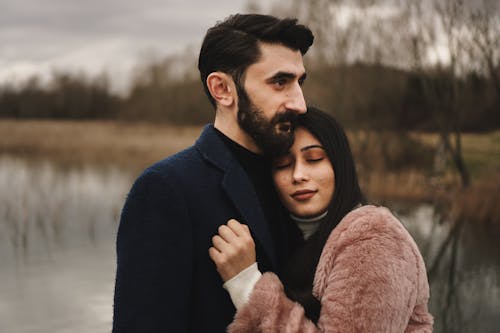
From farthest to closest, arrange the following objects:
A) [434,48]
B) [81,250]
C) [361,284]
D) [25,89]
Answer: [25,89], [434,48], [81,250], [361,284]

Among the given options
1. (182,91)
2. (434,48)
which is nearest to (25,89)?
(182,91)

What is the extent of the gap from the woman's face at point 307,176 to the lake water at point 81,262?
5613mm

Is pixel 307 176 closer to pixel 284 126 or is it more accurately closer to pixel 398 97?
pixel 284 126

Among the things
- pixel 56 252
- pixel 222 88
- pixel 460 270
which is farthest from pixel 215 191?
pixel 56 252

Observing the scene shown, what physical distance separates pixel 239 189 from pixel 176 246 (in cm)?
32

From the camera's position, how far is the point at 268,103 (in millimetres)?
2182

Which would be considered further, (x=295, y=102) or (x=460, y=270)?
(x=460, y=270)

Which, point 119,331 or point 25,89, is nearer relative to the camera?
point 119,331

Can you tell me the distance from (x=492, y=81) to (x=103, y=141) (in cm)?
1641

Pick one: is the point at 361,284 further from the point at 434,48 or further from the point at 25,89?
the point at 25,89

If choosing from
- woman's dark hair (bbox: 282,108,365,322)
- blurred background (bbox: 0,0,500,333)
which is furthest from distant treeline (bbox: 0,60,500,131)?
woman's dark hair (bbox: 282,108,365,322)

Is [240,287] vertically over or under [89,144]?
under

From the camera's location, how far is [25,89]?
2159 inches

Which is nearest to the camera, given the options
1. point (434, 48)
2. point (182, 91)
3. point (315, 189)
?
point (315, 189)
